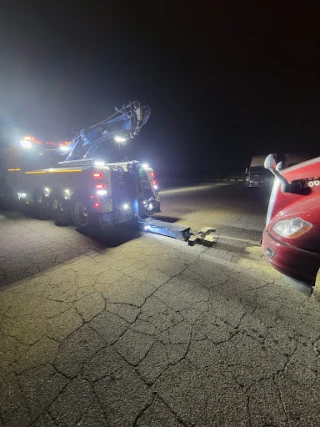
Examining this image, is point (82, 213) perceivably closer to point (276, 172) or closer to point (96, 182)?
point (96, 182)

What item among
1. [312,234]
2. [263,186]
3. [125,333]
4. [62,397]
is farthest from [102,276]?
[263,186]

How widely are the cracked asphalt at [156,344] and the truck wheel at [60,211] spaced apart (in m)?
2.82

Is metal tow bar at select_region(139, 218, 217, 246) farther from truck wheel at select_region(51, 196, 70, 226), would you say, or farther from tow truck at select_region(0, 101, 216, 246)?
truck wheel at select_region(51, 196, 70, 226)

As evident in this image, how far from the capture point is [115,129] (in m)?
7.25

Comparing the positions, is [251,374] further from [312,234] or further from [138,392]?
[312,234]

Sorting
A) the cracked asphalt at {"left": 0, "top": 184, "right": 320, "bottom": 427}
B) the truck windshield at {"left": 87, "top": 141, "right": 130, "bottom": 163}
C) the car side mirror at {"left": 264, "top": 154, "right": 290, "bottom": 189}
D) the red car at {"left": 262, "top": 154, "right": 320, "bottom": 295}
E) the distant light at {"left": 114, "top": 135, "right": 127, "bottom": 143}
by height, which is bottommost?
the cracked asphalt at {"left": 0, "top": 184, "right": 320, "bottom": 427}

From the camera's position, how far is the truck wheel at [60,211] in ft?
22.2

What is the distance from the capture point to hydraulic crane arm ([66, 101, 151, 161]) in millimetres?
6238

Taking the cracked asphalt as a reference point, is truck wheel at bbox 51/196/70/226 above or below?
above

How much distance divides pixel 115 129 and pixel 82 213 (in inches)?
130

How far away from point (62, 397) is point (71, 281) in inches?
75.8

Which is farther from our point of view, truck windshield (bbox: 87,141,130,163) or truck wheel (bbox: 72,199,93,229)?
truck windshield (bbox: 87,141,130,163)

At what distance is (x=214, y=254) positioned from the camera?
14.2ft

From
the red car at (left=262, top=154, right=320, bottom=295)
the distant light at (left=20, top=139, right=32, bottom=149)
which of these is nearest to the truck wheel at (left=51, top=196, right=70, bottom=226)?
the distant light at (left=20, top=139, right=32, bottom=149)
